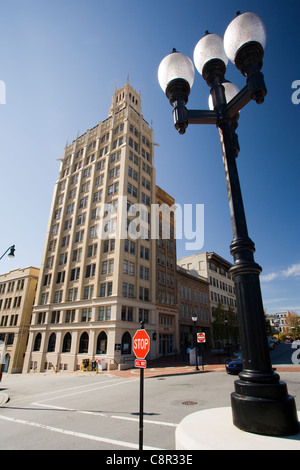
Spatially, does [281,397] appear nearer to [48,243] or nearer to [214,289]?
[48,243]

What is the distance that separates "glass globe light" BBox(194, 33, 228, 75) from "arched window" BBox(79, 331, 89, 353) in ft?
106

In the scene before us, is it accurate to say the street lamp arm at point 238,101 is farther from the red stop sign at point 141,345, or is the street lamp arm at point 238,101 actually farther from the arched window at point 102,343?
the arched window at point 102,343

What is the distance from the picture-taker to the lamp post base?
10.1 ft

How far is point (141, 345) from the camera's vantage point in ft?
17.9

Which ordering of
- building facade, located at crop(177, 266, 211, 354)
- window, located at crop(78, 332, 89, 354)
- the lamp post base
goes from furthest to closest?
building facade, located at crop(177, 266, 211, 354)
window, located at crop(78, 332, 89, 354)
the lamp post base

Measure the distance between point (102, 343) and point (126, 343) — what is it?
9.38 feet

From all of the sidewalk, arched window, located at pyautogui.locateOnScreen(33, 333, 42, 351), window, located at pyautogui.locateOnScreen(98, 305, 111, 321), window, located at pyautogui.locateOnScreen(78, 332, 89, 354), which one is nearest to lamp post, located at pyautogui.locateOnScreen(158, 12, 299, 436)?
the sidewalk

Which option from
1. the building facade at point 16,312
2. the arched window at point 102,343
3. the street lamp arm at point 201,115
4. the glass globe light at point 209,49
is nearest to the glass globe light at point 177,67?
the glass globe light at point 209,49

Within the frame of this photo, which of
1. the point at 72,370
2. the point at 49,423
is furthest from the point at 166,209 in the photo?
the point at 49,423

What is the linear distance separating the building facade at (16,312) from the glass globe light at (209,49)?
162 ft

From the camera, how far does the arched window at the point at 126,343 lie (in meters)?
29.0

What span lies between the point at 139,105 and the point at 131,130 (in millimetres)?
12676

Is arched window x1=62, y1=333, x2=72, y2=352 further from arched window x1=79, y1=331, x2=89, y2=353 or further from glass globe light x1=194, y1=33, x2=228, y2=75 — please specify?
glass globe light x1=194, y1=33, x2=228, y2=75

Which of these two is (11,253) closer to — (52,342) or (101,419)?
(101,419)
